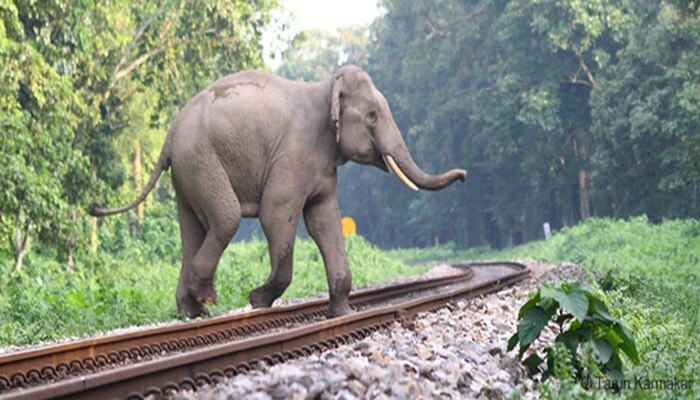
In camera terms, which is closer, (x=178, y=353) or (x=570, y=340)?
(x=570, y=340)

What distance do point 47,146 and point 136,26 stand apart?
8191 mm

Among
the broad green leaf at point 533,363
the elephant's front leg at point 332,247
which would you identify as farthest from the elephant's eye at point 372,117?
the broad green leaf at point 533,363

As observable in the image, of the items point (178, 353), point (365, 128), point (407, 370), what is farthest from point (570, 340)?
point (365, 128)

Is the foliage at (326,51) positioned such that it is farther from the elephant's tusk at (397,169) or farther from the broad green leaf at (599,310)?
the broad green leaf at (599,310)

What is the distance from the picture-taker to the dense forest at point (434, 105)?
17.8 metres

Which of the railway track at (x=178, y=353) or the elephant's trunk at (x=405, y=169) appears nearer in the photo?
the railway track at (x=178, y=353)

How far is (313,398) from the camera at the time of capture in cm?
462

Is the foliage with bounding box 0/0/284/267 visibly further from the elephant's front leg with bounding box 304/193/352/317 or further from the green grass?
the elephant's front leg with bounding box 304/193/352/317

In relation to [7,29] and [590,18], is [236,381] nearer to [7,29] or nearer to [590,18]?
[7,29]

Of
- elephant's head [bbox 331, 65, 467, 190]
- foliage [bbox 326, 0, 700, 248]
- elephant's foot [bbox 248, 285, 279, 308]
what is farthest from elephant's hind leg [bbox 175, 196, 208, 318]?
foliage [bbox 326, 0, 700, 248]

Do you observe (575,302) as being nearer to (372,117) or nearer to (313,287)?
(372,117)

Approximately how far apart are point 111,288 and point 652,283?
7.92 m

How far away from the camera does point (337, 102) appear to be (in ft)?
33.0

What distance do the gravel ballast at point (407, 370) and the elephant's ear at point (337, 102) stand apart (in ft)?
7.82
